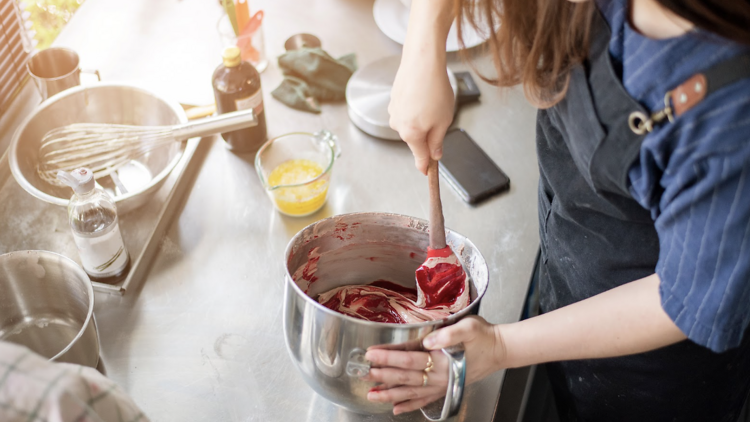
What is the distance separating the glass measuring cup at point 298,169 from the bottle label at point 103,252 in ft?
0.85

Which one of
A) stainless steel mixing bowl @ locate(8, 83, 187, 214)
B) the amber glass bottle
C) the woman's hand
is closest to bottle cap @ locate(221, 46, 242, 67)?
the amber glass bottle

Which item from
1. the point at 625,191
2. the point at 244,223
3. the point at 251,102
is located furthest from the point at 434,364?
the point at 251,102

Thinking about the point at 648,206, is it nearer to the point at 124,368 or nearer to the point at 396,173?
the point at 396,173

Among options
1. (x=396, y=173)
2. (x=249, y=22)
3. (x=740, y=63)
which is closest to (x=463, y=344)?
(x=740, y=63)

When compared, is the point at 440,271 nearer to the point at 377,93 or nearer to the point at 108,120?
the point at 377,93

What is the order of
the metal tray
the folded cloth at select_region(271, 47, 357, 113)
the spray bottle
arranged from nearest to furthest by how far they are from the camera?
the spray bottle → the metal tray → the folded cloth at select_region(271, 47, 357, 113)

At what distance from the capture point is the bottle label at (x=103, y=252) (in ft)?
3.13

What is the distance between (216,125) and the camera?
3.60 ft

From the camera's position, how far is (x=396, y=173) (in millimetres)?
1219

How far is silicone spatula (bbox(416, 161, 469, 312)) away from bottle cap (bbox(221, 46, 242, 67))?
0.47m

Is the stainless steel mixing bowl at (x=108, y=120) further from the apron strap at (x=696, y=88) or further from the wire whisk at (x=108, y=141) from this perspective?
the apron strap at (x=696, y=88)

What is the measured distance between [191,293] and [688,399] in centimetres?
80

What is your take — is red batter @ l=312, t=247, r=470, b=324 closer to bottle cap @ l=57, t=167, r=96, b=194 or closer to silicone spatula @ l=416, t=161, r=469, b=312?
silicone spatula @ l=416, t=161, r=469, b=312

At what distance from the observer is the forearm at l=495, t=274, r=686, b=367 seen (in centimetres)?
69
